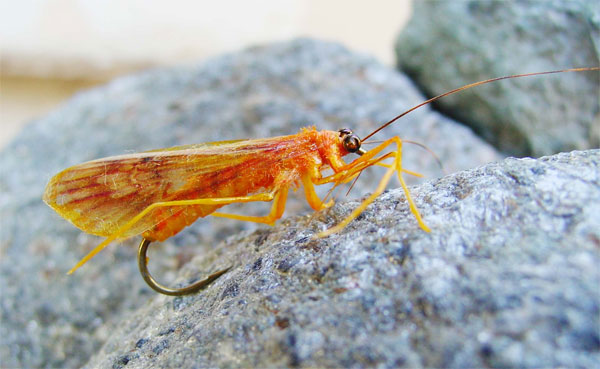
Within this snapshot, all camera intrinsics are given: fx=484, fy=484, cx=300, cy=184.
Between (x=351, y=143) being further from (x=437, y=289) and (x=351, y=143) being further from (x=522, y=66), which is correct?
(x=522, y=66)

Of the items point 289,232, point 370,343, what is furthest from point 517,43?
point 370,343

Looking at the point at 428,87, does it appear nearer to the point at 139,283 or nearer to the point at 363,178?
the point at 363,178

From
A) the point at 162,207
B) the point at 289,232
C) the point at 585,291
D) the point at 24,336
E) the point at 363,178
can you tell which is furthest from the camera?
the point at 363,178

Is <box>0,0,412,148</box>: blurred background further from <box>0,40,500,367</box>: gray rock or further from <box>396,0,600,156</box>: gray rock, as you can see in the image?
<box>396,0,600,156</box>: gray rock

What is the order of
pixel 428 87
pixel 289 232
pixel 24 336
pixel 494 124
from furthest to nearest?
pixel 428 87
pixel 494 124
pixel 24 336
pixel 289 232

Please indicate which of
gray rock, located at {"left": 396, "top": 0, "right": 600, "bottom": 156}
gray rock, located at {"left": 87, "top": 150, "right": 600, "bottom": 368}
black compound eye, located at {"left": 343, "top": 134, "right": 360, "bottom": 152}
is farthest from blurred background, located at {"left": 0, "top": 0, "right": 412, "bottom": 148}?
gray rock, located at {"left": 87, "top": 150, "right": 600, "bottom": 368}
